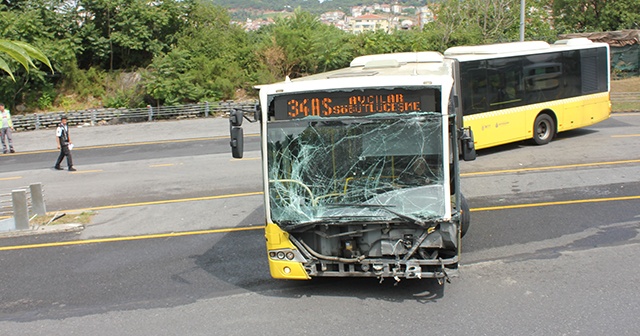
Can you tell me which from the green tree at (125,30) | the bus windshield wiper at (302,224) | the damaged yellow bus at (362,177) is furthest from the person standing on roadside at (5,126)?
the bus windshield wiper at (302,224)

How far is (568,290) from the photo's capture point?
7617 mm

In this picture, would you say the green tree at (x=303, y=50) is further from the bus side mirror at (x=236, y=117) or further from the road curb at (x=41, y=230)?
the bus side mirror at (x=236, y=117)

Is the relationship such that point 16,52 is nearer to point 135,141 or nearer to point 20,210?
point 20,210

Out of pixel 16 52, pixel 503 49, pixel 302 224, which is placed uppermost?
pixel 503 49

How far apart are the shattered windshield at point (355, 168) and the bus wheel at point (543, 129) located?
1220 cm

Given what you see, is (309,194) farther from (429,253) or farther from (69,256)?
(69,256)

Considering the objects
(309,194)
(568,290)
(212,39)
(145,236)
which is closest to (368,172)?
(309,194)

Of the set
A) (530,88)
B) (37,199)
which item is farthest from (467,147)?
(530,88)

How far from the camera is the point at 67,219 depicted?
1288 cm

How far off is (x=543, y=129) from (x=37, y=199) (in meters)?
14.3

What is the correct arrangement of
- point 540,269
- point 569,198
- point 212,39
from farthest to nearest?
point 212,39
point 569,198
point 540,269

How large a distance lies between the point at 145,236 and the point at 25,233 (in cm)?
266

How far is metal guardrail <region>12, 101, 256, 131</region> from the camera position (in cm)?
2878

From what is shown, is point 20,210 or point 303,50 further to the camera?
point 303,50
